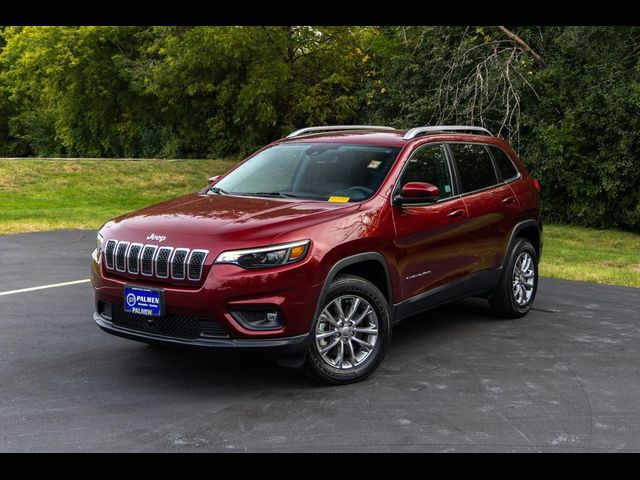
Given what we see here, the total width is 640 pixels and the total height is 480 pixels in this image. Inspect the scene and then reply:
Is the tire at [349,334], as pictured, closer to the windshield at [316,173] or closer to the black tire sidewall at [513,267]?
the windshield at [316,173]

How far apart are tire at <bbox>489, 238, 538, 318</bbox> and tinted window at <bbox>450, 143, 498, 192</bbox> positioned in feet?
2.54

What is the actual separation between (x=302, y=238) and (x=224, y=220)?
1.97ft


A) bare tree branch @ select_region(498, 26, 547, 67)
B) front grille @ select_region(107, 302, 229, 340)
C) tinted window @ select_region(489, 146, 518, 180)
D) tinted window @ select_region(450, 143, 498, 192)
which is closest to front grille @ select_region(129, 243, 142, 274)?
front grille @ select_region(107, 302, 229, 340)

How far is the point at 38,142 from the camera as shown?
47.2m

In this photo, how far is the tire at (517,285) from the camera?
7832 millimetres

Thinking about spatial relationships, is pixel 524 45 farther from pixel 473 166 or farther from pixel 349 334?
pixel 349 334

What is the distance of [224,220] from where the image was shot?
5.66m

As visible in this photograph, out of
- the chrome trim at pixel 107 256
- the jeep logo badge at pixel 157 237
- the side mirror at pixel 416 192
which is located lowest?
the chrome trim at pixel 107 256

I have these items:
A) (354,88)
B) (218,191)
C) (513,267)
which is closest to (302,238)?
(218,191)

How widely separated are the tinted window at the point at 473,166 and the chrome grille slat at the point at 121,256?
123 inches

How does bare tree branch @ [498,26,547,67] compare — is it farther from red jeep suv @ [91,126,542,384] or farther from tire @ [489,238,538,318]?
red jeep suv @ [91,126,542,384]

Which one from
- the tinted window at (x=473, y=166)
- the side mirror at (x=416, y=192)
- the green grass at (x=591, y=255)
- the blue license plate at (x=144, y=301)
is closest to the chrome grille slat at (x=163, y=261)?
the blue license plate at (x=144, y=301)

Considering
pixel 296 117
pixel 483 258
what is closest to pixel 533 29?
pixel 296 117

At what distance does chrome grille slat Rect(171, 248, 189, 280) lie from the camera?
5328 mm
